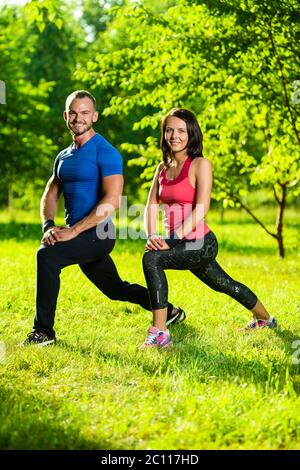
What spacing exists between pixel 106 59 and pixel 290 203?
89.3 ft

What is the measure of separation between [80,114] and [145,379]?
227 cm

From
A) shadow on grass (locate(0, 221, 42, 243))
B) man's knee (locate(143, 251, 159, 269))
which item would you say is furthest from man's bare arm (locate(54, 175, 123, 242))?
shadow on grass (locate(0, 221, 42, 243))

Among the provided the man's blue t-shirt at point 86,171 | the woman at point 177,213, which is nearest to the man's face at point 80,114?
the man's blue t-shirt at point 86,171

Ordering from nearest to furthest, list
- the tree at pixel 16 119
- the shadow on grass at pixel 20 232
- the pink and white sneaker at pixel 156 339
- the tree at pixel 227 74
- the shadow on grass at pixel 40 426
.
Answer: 1. the shadow on grass at pixel 40 426
2. the pink and white sneaker at pixel 156 339
3. the tree at pixel 227 74
4. the shadow on grass at pixel 20 232
5. the tree at pixel 16 119

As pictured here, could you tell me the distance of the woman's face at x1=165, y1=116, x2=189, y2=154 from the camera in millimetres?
6125

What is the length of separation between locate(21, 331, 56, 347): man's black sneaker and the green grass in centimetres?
9

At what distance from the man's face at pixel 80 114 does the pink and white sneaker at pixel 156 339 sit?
1.70 metres

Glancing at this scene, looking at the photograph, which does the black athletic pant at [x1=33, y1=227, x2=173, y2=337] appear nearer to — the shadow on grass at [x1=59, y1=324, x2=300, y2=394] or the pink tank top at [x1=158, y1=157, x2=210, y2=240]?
the shadow on grass at [x1=59, y1=324, x2=300, y2=394]

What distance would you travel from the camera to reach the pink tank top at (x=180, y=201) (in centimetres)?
620

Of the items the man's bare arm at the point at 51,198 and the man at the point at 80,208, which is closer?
the man at the point at 80,208

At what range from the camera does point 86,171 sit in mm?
6176

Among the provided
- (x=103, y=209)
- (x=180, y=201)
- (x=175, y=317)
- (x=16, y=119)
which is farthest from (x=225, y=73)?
(x=16, y=119)

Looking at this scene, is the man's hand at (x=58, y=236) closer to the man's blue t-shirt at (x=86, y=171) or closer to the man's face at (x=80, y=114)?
the man's blue t-shirt at (x=86, y=171)
